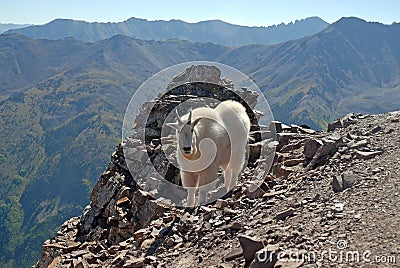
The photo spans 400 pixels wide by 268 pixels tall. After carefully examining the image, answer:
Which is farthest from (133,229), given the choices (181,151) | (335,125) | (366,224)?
(366,224)

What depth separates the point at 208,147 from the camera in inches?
678

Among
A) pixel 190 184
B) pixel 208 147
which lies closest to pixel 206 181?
pixel 190 184

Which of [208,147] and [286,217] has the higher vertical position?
[208,147]

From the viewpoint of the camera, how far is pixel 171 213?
17594 mm

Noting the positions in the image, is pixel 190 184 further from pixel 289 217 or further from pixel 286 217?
pixel 289 217

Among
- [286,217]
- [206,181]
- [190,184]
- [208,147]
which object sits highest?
[208,147]

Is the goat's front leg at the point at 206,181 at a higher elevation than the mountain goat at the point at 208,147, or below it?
below

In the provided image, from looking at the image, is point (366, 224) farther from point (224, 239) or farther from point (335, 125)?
point (335, 125)

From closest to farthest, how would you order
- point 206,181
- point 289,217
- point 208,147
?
point 289,217 < point 208,147 < point 206,181

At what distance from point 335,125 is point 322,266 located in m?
13.2

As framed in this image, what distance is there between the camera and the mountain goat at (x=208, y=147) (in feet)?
53.8

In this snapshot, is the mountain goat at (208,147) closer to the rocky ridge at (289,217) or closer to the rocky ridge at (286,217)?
the rocky ridge at (286,217)

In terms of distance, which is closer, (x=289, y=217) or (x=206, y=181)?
(x=289, y=217)

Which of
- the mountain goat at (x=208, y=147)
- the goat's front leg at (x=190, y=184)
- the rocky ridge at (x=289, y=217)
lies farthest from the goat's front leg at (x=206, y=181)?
the rocky ridge at (x=289, y=217)
